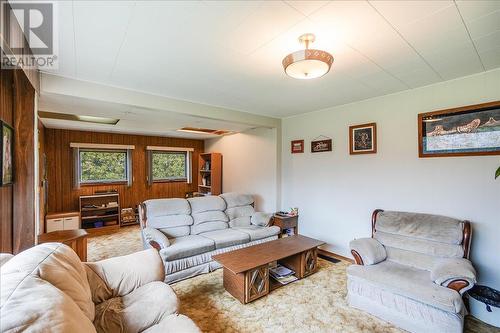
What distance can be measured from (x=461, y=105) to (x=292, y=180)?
269cm

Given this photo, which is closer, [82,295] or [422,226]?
[82,295]

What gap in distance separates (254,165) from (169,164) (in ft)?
9.51

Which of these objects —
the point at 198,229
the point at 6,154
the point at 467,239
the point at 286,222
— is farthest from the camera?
the point at 286,222

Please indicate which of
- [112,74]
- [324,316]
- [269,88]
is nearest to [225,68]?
[269,88]

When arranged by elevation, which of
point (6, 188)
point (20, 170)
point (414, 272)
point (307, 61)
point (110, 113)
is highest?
point (110, 113)

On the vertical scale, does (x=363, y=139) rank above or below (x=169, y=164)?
above

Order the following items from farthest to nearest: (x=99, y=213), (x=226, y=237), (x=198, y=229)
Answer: (x=99, y=213) → (x=198, y=229) → (x=226, y=237)

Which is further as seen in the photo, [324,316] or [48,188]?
[48,188]

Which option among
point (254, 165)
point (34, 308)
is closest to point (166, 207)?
point (254, 165)

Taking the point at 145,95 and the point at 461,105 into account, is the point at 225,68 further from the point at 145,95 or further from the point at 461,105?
the point at 461,105

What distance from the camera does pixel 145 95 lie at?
3164 millimetres

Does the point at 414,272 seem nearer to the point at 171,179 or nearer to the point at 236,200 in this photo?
the point at 236,200

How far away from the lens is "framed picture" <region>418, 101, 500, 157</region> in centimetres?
249

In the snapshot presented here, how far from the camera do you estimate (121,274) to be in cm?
194
